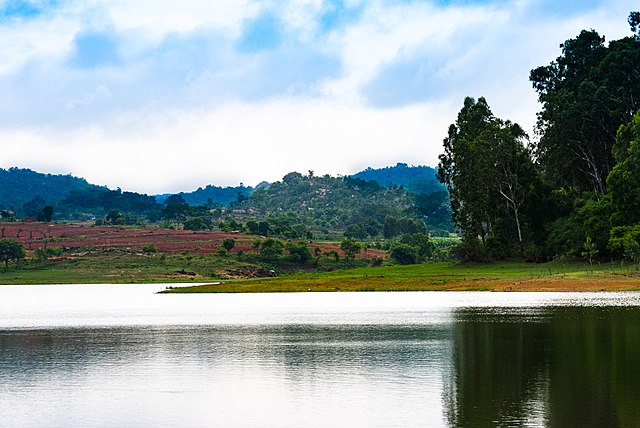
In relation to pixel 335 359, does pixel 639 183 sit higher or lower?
higher

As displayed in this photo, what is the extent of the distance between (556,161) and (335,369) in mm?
98353

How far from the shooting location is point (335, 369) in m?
35.8

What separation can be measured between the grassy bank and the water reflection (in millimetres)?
36216

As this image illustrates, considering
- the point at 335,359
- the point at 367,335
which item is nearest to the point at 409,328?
the point at 367,335

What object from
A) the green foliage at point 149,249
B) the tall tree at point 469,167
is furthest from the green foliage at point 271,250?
the tall tree at point 469,167

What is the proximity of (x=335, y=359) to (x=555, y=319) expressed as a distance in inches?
784

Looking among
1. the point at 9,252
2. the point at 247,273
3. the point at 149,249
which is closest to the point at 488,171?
the point at 247,273

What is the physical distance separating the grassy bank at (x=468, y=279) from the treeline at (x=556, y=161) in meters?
4.15

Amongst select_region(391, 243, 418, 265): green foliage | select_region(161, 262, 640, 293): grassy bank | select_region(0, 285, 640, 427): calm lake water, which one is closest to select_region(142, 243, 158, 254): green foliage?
select_region(391, 243, 418, 265): green foliage

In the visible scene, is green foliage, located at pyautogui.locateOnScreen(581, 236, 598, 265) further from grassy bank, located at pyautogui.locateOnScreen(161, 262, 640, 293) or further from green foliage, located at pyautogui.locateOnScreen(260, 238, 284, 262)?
green foliage, located at pyautogui.locateOnScreen(260, 238, 284, 262)

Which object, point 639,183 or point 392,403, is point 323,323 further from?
point 639,183

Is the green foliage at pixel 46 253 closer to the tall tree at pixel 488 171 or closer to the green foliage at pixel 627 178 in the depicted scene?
the tall tree at pixel 488 171

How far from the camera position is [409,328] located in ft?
173

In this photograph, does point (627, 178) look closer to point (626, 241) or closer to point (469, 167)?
point (626, 241)
